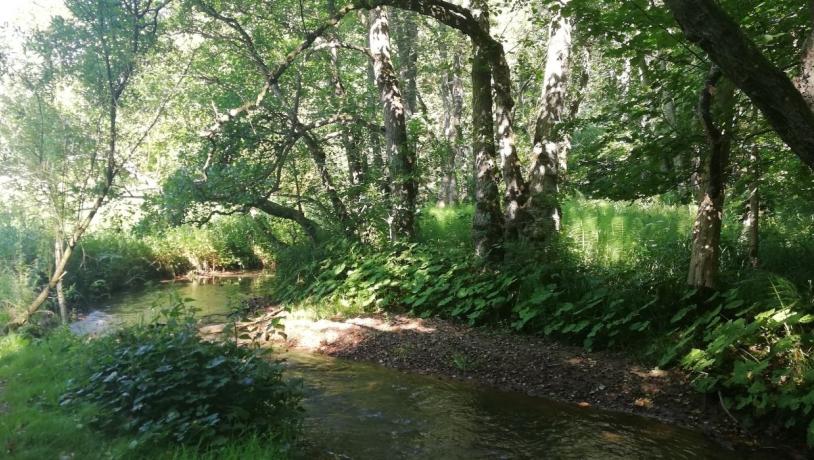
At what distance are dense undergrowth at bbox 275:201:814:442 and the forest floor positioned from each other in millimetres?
217

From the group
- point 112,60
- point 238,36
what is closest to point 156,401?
point 112,60

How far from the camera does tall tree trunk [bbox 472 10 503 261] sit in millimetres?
10109

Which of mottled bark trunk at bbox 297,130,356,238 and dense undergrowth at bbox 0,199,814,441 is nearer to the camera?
dense undergrowth at bbox 0,199,814,441

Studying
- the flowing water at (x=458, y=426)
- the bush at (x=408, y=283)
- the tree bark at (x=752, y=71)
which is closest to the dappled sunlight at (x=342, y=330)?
the bush at (x=408, y=283)

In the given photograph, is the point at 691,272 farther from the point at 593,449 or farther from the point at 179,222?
the point at 179,222

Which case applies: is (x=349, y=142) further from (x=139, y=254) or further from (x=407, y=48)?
(x=139, y=254)

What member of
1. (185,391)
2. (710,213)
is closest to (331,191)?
(710,213)

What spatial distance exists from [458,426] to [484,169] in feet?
18.0

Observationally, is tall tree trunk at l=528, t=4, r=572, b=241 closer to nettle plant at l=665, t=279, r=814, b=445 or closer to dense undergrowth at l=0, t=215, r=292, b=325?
nettle plant at l=665, t=279, r=814, b=445

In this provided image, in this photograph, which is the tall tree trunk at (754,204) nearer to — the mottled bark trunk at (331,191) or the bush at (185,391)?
the bush at (185,391)

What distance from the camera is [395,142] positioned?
39.1 feet

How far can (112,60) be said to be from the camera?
8.22m

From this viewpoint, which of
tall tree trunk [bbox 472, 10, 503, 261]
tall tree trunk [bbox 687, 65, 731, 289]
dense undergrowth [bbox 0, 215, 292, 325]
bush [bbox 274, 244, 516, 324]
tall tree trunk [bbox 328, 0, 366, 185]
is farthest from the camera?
tall tree trunk [bbox 328, 0, 366, 185]

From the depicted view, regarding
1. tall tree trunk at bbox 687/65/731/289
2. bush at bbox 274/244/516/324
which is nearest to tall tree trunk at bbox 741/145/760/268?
tall tree trunk at bbox 687/65/731/289
